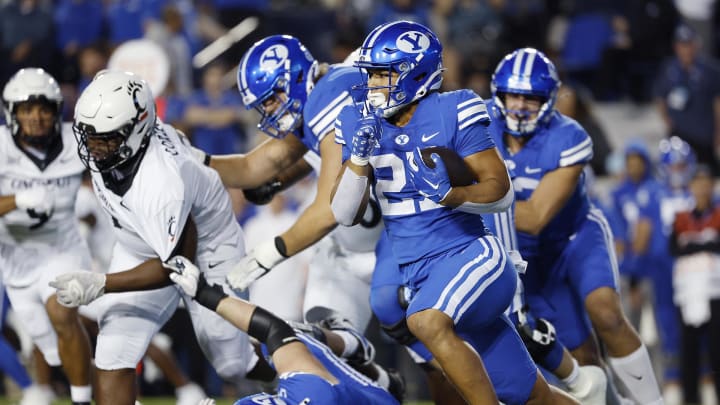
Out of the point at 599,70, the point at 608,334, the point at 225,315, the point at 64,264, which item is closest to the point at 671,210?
the point at 599,70

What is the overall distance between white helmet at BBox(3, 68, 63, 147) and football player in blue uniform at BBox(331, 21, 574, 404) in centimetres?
243

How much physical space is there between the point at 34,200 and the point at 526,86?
2821 mm

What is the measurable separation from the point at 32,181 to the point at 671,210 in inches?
236

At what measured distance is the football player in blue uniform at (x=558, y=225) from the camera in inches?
260

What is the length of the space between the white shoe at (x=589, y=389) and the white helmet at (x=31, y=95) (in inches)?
132

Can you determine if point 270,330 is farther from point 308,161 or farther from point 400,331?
point 308,161

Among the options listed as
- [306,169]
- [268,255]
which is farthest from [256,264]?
[306,169]

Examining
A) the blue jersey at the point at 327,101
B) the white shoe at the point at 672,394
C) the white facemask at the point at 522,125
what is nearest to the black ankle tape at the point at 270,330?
the blue jersey at the point at 327,101

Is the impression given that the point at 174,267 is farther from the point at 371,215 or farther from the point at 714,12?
the point at 714,12

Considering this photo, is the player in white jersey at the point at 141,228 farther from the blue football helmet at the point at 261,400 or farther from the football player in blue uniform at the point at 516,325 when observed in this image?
the blue football helmet at the point at 261,400

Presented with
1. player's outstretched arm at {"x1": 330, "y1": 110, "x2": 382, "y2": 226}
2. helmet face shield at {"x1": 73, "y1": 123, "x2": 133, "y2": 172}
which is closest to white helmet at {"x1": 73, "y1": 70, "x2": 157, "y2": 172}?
helmet face shield at {"x1": 73, "y1": 123, "x2": 133, "y2": 172}

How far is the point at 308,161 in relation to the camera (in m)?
6.95

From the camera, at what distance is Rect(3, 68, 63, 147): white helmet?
7.34 m

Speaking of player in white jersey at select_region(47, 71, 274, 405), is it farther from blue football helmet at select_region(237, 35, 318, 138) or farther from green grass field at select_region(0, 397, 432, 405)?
green grass field at select_region(0, 397, 432, 405)
